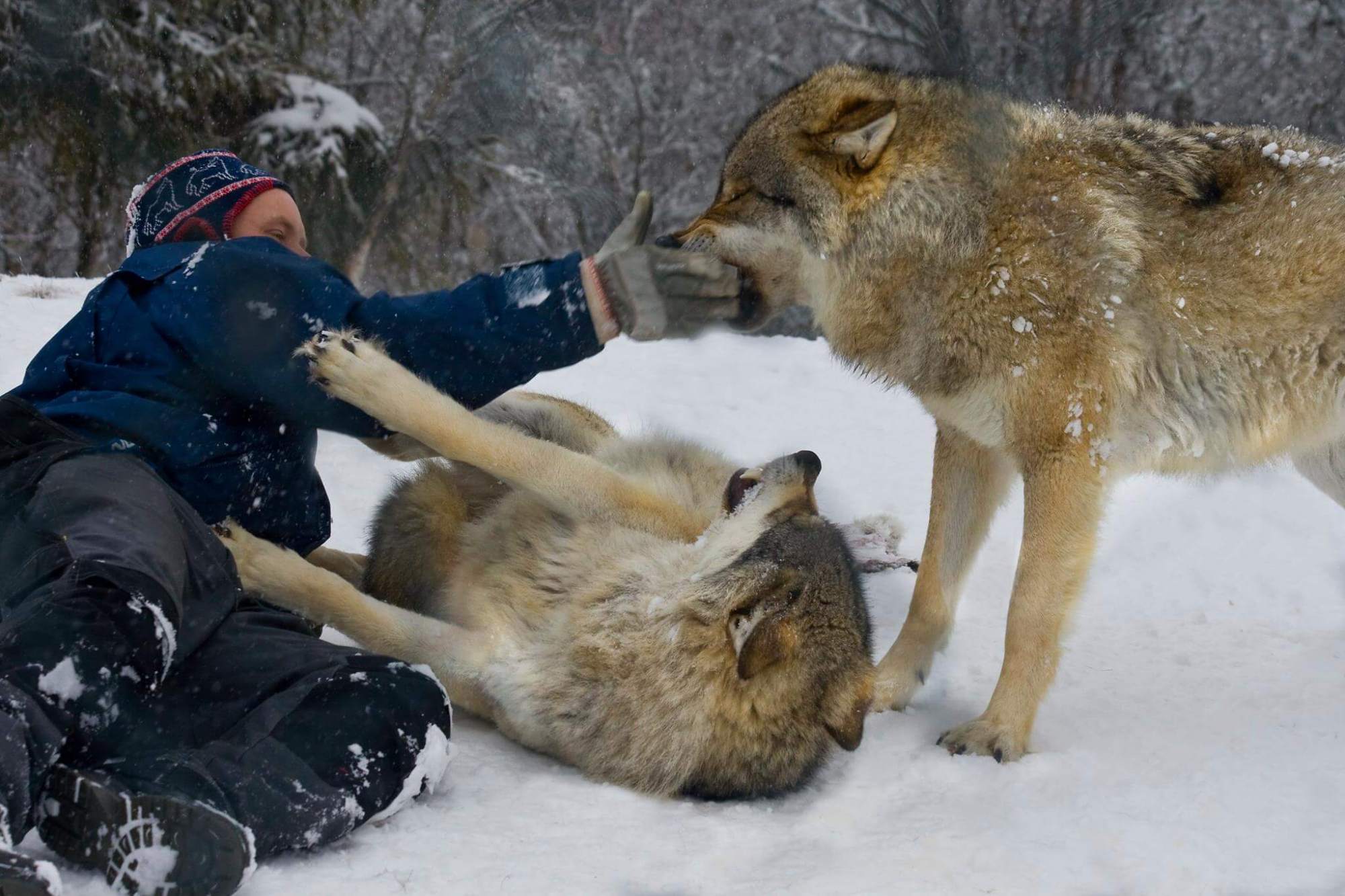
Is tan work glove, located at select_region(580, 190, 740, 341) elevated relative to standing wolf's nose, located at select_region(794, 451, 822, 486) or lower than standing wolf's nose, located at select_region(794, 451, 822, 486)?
elevated

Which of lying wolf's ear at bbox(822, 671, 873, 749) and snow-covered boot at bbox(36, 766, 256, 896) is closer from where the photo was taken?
snow-covered boot at bbox(36, 766, 256, 896)

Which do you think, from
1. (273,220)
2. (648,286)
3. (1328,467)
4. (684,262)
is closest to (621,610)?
(648,286)

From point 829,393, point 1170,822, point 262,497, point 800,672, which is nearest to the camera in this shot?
point 1170,822

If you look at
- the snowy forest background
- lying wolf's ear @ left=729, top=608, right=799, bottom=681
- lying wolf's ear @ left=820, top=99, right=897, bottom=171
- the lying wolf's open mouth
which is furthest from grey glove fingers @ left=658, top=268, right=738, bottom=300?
the snowy forest background

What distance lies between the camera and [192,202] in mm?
3217

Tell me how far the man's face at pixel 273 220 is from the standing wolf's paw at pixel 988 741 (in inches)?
92.6

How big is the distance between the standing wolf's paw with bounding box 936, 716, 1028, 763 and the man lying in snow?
139 cm

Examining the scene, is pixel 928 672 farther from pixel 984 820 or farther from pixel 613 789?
pixel 613 789

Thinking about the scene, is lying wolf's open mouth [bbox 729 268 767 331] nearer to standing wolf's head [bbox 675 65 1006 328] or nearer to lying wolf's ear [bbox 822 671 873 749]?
standing wolf's head [bbox 675 65 1006 328]

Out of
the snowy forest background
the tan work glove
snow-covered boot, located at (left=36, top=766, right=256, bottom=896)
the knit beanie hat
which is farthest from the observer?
the snowy forest background

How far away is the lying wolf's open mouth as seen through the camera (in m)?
3.37

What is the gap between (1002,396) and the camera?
10.3ft

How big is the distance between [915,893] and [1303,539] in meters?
3.64

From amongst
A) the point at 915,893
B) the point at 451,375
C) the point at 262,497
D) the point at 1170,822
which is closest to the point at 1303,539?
the point at 1170,822
